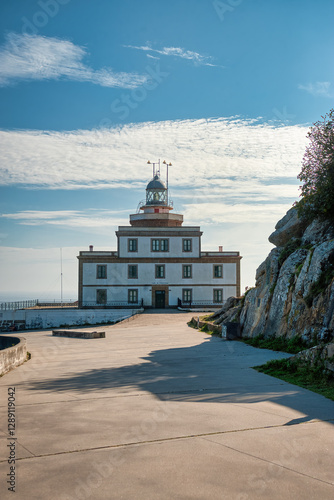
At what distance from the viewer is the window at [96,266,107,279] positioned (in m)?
51.0

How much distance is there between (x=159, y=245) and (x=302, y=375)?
140 ft

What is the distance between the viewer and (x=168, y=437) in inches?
228

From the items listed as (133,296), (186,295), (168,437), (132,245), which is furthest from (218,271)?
(168,437)

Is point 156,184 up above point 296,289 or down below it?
above

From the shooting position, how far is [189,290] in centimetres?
5197

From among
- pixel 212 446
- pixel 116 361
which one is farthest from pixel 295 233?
pixel 212 446

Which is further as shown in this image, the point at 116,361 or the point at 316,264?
the point at 316,264

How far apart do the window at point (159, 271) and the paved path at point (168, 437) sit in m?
40.6

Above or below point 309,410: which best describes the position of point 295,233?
above

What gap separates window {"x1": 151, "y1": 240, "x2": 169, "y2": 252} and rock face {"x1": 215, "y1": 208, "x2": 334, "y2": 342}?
28.4 metres

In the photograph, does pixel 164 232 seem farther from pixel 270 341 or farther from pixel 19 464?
pixel 19 464

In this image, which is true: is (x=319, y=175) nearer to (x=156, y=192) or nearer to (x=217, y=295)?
(x=217, y=295)

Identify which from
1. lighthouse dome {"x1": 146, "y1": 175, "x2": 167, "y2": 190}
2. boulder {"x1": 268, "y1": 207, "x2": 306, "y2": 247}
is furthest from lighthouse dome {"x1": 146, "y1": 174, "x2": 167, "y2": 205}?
boulder {"x1": 268, "y1": 207, "x2": 306, "y2": 247}

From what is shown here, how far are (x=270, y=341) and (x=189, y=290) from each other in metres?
34.9
